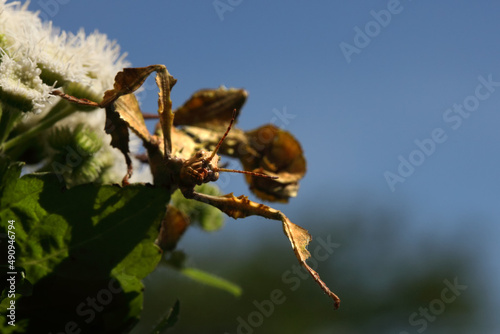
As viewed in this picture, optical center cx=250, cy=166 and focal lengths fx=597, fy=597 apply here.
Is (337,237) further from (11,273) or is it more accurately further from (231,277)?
(11,273)

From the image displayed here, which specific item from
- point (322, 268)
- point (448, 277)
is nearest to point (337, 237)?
point (322, 268)

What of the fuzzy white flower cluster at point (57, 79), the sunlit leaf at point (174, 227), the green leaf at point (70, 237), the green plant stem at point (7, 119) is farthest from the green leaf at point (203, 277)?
the green plant stem at point (7, 119)

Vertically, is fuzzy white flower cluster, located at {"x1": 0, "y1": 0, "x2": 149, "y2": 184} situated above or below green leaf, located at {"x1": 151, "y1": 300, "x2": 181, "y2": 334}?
above

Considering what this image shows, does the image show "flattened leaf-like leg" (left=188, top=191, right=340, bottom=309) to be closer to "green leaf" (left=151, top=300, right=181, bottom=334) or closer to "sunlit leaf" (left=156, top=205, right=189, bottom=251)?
"green leaf" (left=151, top=300, right=181, bottom=334)

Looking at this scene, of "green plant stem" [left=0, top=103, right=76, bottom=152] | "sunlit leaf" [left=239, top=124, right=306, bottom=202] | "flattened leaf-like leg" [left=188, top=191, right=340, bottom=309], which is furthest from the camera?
"sunlit leaf" [left=239, top=124, right=306, bottom=202]

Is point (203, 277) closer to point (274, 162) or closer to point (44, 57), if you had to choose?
point (274, 162)

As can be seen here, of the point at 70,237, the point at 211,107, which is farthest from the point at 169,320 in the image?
the point at 211,107

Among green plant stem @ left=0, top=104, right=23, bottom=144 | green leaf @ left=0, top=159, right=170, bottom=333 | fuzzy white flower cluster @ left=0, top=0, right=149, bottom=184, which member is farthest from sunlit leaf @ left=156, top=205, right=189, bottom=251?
green plant stem @ left=0, top=104, right=23, bottom=144
